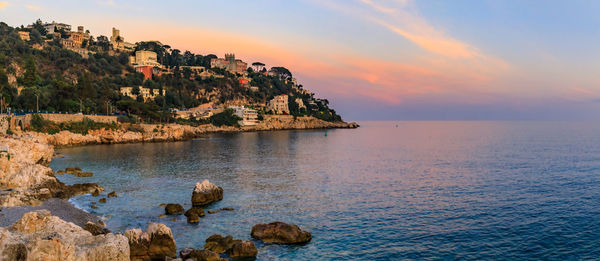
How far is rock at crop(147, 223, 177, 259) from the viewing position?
1727cm

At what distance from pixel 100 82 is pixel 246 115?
5481 centimetres

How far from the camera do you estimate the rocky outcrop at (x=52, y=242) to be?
432 inches

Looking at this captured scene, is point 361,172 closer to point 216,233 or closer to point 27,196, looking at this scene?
point 216,233

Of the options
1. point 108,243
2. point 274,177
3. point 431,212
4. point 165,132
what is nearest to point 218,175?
point 274,177

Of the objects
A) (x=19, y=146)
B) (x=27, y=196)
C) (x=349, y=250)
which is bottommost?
(x=349, y=250)

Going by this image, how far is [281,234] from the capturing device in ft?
65.1

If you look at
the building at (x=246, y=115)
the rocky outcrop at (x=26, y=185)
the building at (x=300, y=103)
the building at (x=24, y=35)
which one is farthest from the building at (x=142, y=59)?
the rocky outcrop at (x=26, y=185)

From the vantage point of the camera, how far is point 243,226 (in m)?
22.4

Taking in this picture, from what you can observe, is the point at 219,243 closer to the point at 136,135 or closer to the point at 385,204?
the point at 385,204

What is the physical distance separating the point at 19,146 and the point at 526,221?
159ft

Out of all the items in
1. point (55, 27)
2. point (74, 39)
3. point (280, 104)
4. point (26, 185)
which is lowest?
point (26, 185)

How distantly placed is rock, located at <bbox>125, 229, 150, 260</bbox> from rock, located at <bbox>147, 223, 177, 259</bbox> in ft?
0.65

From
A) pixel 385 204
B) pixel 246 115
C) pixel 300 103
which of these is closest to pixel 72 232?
pixel 385 204

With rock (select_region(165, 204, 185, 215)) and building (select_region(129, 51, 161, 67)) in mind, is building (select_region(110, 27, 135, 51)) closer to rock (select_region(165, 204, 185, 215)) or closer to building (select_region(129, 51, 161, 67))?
building (select_region(129, 51, 161, 67))
